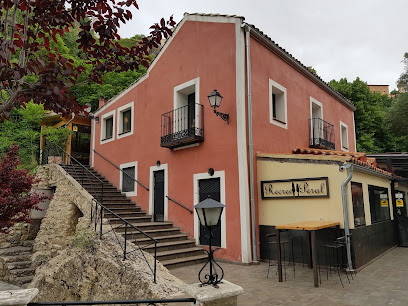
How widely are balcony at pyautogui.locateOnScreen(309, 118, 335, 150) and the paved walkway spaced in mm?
5370

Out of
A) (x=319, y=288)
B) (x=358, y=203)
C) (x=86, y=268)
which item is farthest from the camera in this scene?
(x=358, y=203)

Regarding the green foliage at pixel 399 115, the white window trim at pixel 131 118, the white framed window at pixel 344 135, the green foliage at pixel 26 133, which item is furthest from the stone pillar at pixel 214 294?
the green foliage at pixel 399 115

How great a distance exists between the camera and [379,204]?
9586 mm

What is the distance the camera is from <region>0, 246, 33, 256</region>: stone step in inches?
437

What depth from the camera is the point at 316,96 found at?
42.1ft

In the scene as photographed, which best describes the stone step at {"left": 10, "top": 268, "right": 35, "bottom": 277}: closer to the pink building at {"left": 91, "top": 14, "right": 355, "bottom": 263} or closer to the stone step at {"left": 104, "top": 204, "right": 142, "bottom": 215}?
the stone step at {"left": 104, "top": 204, "right": 142, "bottom": 215}

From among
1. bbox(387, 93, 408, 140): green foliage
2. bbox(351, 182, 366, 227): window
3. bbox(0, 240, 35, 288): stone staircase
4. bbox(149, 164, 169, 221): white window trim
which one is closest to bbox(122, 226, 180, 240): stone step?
bbox(149, 164, 169, 221): white window trim

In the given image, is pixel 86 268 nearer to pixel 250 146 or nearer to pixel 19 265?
pixel 19 265

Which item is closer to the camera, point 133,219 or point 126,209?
point 133,219

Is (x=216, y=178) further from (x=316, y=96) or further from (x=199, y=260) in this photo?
(x=316, y=96)

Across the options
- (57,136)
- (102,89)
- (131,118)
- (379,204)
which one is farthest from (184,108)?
(102,89)

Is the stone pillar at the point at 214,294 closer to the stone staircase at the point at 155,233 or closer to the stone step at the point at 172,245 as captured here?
the stone staircase at the point at 155,233

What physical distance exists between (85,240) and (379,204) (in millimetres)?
8791

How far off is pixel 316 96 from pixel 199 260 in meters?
8.48
